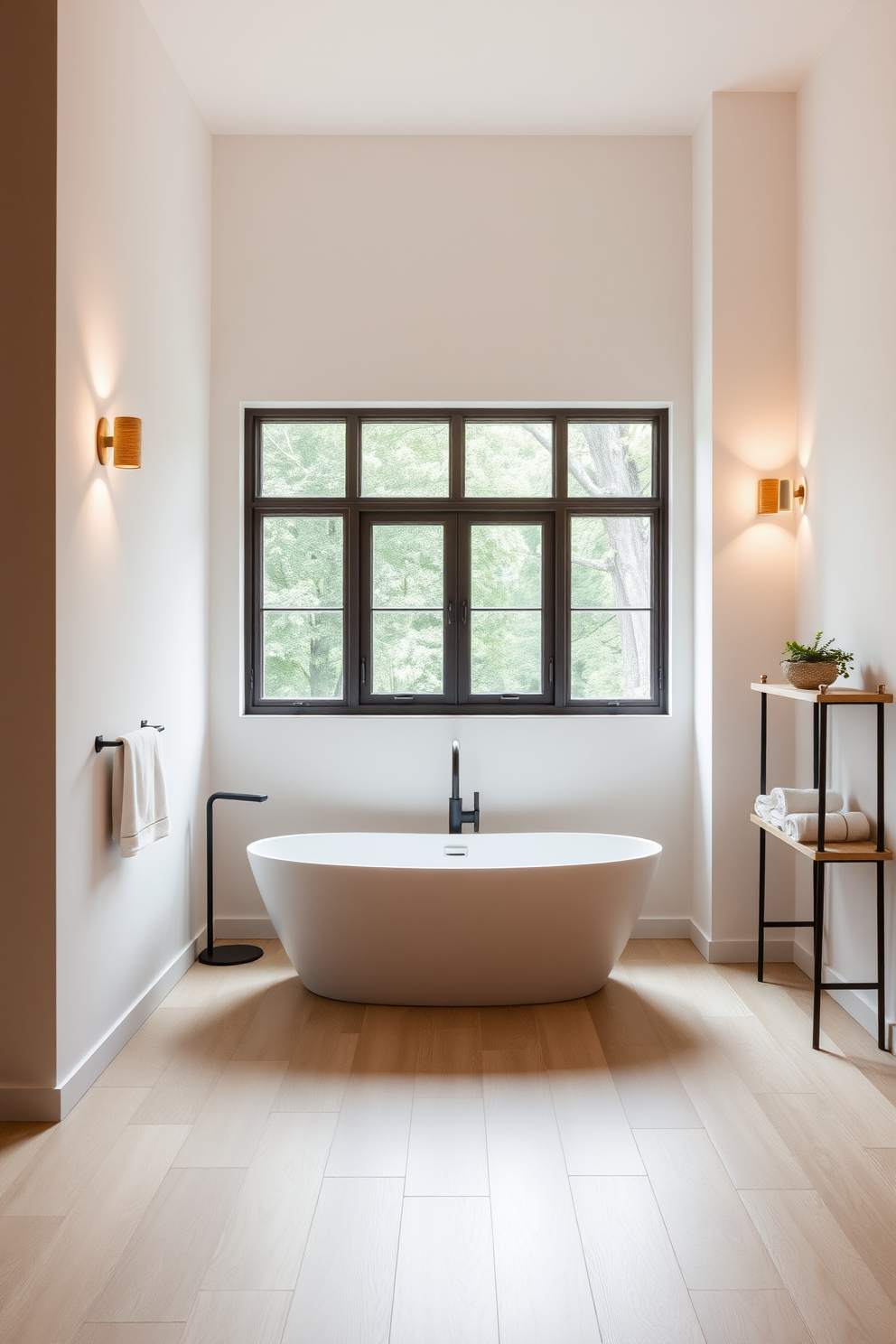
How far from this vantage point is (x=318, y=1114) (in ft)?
8.98

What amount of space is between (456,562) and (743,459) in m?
1.28

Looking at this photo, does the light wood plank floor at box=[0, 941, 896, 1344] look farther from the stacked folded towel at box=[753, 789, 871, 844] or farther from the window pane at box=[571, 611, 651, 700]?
the window pane at box=[571, 611, 651, 700]

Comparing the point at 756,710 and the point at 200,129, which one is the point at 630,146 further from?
the point at 756,710

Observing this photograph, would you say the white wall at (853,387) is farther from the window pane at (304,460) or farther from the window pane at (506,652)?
the window pane at (304,460)

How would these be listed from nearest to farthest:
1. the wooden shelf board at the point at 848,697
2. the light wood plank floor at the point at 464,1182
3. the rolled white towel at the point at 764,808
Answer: the light wood plank floor at the point at 464,1182 → the wooden shelf board at the point at 848,697 → the rolled white towel at the point at 764,808

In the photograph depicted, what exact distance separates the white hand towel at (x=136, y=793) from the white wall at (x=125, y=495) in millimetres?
55

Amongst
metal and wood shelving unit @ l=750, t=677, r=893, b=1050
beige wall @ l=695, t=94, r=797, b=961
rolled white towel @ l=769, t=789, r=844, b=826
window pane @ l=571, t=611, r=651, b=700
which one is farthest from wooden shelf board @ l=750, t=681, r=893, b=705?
window pane @ l=571, t=611, r=651, b=700

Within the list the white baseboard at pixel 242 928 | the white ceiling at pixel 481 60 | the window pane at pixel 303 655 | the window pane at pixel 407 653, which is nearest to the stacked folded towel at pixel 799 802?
the window pane at pixel 407 653

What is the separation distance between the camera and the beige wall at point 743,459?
13.2 ft

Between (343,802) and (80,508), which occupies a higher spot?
(80,508)

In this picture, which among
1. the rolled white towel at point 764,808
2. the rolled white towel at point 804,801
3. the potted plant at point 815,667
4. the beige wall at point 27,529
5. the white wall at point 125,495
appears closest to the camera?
the beige wall at point 27,529

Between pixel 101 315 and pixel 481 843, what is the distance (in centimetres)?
239

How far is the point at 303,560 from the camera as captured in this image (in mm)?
4504

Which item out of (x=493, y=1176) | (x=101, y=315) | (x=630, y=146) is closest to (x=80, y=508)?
(x=101, y=315)
